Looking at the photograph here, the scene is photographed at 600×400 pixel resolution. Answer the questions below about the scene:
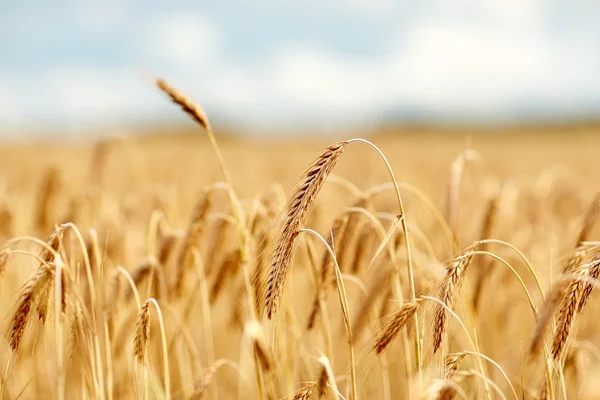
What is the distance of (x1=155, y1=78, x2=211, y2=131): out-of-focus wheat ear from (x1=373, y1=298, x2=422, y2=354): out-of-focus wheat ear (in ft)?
2.49

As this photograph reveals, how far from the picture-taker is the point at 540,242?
13.8 ft

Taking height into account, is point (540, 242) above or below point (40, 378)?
above

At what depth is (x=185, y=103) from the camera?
154cm

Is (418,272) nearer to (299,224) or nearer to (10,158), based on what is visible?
(299,224)

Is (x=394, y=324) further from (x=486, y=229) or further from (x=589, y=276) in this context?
(x=486, y=229)

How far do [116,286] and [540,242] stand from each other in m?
3.38

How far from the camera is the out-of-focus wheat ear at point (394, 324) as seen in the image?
121 centimetres

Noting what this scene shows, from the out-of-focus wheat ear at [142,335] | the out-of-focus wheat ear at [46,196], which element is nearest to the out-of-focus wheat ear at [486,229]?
the out-of-focus wheat ear at [142,335]

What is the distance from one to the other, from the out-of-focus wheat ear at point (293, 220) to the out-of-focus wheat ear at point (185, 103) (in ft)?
1.40

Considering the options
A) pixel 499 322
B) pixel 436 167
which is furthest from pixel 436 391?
pixel 436 167

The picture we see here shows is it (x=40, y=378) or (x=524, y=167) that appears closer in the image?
(x=40, y=378)

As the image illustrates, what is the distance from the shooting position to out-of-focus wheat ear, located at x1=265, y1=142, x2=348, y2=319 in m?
1.20

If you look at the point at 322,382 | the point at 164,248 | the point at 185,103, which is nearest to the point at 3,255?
the point at 185,103

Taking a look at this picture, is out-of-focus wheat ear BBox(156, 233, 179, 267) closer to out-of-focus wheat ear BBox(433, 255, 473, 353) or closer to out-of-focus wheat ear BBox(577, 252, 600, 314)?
out-of-focus wheat ear BBox(433, 255, 473, 353)
